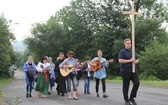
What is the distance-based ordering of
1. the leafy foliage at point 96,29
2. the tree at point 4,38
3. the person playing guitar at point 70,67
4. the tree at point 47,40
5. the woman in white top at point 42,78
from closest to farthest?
the person playing guitar at point 70,67 < the woman in white top at point 42,78 < the tree at point 4,38 < the leafy foliage at point 96,29 < the tree at point 47,40

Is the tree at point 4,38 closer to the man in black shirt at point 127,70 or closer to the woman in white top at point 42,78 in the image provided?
the woman in white top at point 42,78

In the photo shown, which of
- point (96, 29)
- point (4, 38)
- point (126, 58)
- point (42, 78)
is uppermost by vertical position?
point (96, 29)

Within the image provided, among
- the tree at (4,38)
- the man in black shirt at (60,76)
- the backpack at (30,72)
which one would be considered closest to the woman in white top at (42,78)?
the backpack at (30,72)

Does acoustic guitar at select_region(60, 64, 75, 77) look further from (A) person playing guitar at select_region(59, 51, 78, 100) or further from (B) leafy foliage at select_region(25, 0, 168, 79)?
(B) leafy foliage at select_region(25, 0, 168, 79)

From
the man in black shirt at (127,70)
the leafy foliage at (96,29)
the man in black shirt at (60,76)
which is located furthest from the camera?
the leafy foliage at (96,29)

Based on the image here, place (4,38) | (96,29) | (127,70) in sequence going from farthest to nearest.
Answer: (96,29) < (4,38) < (127,70)

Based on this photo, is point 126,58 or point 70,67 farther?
point 70,67

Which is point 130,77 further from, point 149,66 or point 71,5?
point 71,5

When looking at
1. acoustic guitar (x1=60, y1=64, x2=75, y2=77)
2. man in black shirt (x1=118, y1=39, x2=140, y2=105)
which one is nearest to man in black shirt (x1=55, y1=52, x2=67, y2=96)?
acoustic guitar (x1=60, y1=64, x2=75, y2=77)

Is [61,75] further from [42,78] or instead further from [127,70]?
[127,70]

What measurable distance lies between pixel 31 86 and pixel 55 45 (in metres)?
41.1

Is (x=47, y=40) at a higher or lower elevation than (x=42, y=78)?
higher

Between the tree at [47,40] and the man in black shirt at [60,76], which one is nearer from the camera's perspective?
the man in black shirt at [60,76]

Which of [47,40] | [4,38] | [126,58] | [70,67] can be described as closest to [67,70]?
[70,67]
